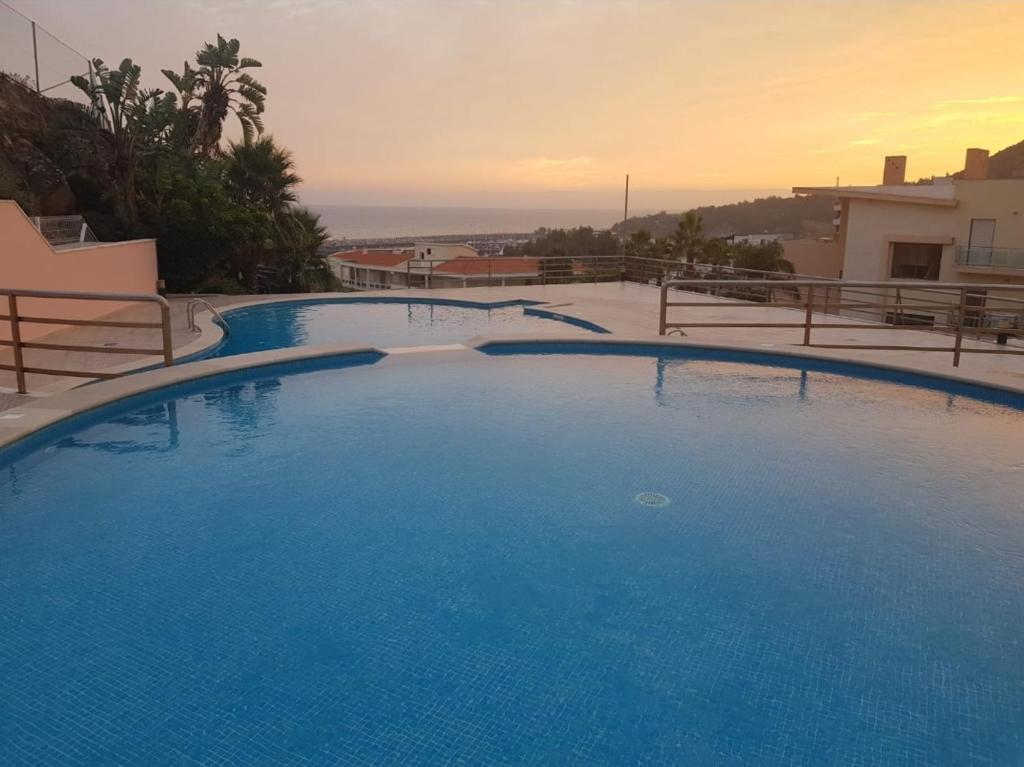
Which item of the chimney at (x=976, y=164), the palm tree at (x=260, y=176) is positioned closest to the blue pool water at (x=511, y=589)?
the palm tree at (x=260, y=176)

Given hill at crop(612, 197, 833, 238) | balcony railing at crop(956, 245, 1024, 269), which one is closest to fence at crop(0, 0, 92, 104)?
balcony railing at crop(956, 245, 1024, 269)

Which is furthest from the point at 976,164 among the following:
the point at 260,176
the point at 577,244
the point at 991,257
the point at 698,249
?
the point at 260,176

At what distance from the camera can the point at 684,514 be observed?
4582 mm

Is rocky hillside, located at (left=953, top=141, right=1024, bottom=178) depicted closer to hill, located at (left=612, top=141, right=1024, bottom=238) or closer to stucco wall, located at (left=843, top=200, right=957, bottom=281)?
hill, located at (left=612, top=141, right=1024, bottom=238)

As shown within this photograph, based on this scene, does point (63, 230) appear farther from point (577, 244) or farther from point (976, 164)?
point (577, 244)

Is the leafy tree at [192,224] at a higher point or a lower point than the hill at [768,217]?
lower

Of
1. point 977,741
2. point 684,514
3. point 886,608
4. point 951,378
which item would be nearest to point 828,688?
point 977,741

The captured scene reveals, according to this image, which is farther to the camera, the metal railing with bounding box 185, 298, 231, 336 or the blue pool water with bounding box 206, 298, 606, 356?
the metal railing with bounding box 185, 298, 231, 336

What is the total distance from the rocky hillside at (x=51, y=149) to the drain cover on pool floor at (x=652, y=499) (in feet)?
47.1

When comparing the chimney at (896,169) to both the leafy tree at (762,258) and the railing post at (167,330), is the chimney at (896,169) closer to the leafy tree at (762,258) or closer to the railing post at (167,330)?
the leafy tree at (762,258)

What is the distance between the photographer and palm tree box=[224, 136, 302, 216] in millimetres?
18781

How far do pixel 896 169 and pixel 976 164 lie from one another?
23.6 ft

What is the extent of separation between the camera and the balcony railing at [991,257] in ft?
87.2

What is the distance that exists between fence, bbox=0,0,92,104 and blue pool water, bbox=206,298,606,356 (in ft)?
23.2
